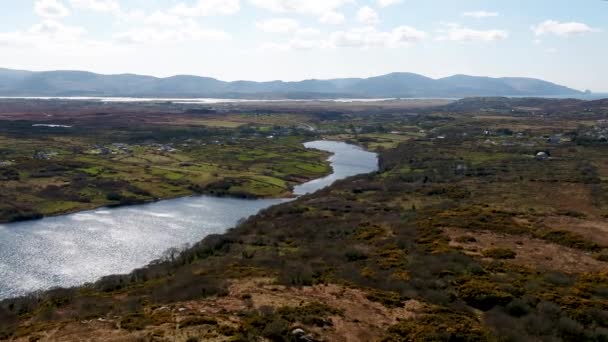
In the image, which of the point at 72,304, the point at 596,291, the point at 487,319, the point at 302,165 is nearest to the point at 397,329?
the point at 487,319

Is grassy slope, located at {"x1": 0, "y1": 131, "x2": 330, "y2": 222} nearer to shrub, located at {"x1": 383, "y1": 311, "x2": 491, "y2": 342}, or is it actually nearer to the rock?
the rock

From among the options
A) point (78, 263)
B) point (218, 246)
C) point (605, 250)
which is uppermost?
point (605, 250)

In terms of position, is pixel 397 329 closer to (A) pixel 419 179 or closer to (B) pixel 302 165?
(A) pixel 419 179

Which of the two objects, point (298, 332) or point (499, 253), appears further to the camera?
point (499, 253)

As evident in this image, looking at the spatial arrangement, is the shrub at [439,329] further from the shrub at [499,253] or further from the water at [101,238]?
the water at [101,238]

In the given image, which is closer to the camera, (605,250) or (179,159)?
(605,250)

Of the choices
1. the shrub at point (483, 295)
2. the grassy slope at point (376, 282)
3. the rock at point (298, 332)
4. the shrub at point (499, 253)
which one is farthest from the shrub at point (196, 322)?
the shrub at point (499, 253)

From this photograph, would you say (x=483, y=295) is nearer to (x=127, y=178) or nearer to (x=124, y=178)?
(x=127, y=178)

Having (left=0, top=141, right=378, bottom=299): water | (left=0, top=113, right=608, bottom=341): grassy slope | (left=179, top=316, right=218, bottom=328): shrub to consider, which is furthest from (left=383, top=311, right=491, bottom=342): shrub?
(left=0, top=141, right=378, bottom=299): water

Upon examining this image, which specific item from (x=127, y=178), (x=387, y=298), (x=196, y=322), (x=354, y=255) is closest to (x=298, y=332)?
(x=196, y=322)
